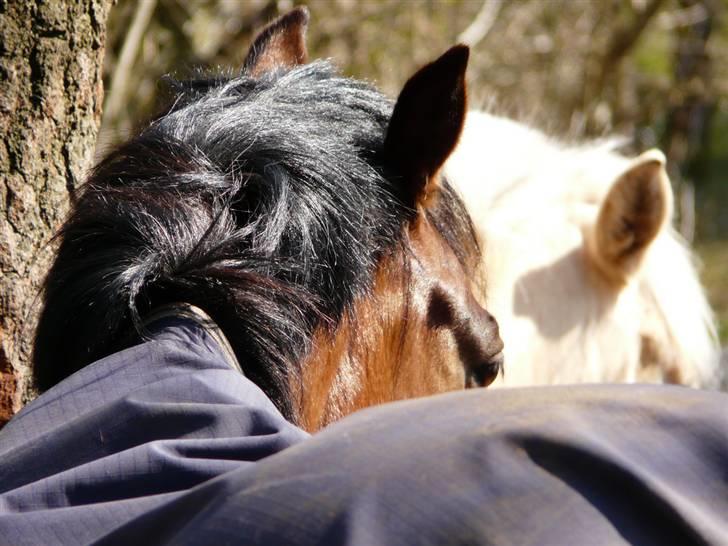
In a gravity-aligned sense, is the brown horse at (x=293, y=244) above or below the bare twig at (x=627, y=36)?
below

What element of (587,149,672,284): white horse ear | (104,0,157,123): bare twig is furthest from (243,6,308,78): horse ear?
(104,0,157,123): bare twig

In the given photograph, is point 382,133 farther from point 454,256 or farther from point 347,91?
point 454,256

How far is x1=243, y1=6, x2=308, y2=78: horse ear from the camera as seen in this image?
1564 mm

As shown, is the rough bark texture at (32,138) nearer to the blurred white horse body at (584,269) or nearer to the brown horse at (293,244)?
the brown horse at (293,244)

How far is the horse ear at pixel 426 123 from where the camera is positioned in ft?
3.94

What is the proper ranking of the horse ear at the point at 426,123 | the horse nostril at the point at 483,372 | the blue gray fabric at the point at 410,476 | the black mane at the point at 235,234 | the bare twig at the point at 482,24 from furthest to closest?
the bare twig at the point at 482,24 < the horse nostril at the point at 483,372 < the horse ear at the point at 426,123 < the black mane at the point at 235,234 < the blue gray fabric at the point at 410,476

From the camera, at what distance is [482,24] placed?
5.77 m

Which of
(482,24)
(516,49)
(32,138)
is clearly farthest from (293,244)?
(516,49)

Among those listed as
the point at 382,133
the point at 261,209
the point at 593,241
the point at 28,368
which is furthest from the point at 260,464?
the point at 593,241

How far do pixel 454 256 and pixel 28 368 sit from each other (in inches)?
29.3

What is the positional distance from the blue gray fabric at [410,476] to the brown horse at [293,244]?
0.55 ft

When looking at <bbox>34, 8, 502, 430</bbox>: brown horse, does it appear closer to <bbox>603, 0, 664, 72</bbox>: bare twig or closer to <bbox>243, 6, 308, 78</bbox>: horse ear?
<bbox>243, 6, 308, 78</bbox>: horse ear

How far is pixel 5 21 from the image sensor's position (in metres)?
1.42

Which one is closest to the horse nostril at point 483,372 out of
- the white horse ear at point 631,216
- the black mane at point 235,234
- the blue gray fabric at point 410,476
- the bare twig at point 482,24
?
the black mane at point 235,234
